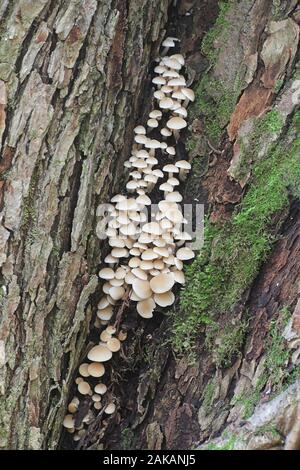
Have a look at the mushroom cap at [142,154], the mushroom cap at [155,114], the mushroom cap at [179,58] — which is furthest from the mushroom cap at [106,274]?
the mushroom cap at [179,58]

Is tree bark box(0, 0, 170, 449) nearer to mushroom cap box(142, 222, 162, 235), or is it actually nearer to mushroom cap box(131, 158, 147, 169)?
mushroom cap box(131, 158, 147, 169)

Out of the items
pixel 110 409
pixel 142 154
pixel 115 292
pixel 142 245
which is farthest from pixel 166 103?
pixel 110 409

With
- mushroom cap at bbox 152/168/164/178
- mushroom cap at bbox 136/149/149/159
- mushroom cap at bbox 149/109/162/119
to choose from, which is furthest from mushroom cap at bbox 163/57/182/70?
mushroom cap at bbox 152/168/164/178

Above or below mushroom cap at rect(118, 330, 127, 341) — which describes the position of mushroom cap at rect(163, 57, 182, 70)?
above

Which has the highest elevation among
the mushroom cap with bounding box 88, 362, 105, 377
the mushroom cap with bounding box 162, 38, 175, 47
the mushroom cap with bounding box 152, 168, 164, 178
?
the mushroom cap with bounding box 162, 38, 175, 47

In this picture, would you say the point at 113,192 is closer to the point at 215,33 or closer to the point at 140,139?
the point at 140,139

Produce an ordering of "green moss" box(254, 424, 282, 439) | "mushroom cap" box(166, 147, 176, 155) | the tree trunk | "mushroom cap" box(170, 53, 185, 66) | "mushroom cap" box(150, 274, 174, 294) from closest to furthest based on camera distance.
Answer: "green moss" box(254, 424, 282, 439), the tree trunk, "mushroom cap" box(150, 274, 174, 294), "mushroom cap" box(166, 147, 176, 155), "mushroom cap" box(170, 53, 185, 66)

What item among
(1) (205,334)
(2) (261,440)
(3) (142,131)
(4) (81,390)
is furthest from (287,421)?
(3) (142,131)
